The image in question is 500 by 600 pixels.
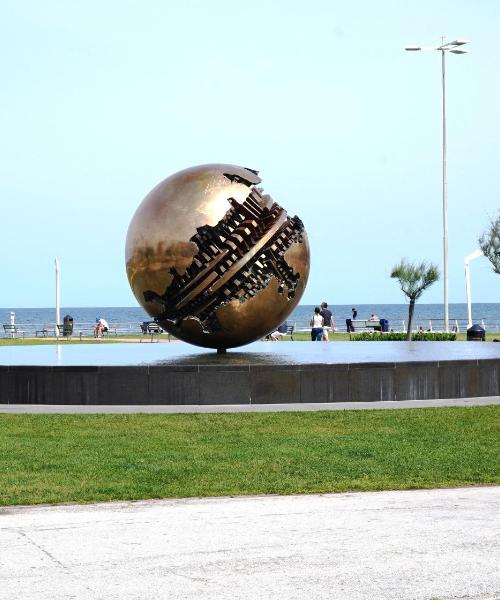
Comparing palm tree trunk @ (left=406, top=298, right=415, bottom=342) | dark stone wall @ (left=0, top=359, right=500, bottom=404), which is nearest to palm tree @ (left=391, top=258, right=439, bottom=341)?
palm tree trunk @ (left=406, top=298, right=415, bottom=342)

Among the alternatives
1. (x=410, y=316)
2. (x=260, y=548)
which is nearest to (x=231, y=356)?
(x=260, y=548)

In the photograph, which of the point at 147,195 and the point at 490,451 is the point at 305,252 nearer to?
the point at 147,195

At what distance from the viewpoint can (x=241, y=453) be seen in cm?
1075

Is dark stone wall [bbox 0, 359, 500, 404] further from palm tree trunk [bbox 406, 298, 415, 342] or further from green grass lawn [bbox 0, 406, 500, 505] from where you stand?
palm tree trunk [bbox 406, 298, 415, 342]

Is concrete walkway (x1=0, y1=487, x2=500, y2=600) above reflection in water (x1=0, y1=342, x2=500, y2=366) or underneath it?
underneath

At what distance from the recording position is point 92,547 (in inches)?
260

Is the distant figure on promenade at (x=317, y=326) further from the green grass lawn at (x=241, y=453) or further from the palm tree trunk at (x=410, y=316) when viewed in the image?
the green grass lawn at (x=241, y=453)

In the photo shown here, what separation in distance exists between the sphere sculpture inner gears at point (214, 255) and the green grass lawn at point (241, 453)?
11.2 feet

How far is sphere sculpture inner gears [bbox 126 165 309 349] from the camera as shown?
16672 millimetres

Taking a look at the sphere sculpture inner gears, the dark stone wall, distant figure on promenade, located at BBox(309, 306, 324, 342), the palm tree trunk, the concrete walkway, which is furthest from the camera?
distant figure on promenade, located at BBox(309, 306, 324, 342)

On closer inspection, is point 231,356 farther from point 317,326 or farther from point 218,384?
point 317,326

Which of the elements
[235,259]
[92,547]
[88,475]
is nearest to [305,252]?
[235,259]

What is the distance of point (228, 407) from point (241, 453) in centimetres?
415

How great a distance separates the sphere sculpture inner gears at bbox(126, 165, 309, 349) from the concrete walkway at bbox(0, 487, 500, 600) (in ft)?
28.0
